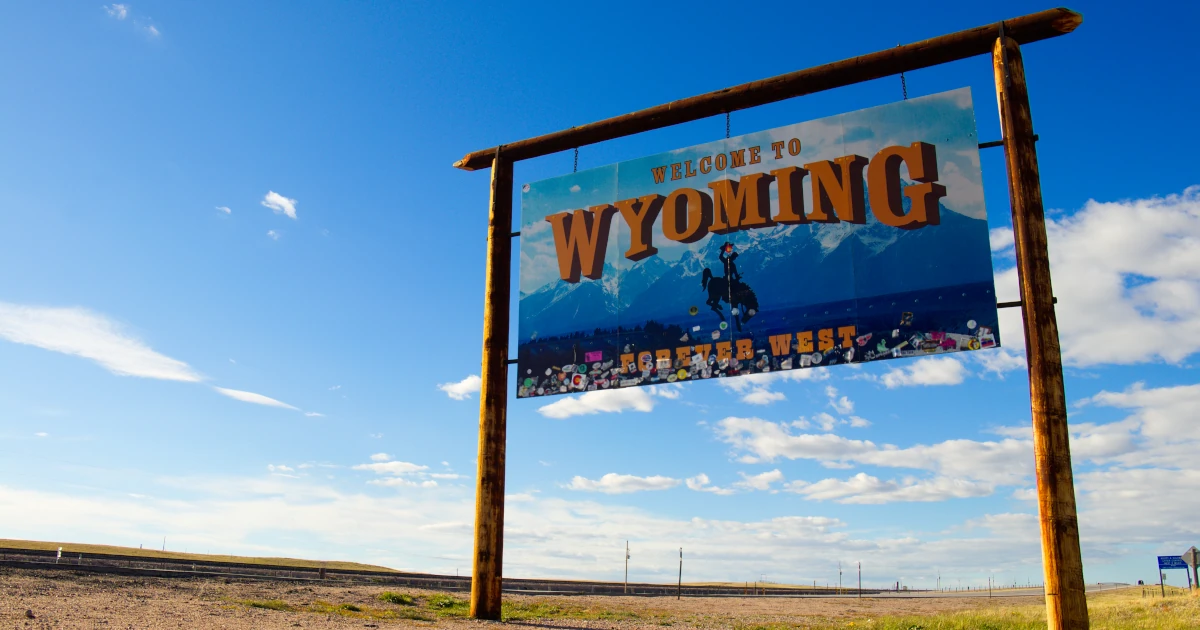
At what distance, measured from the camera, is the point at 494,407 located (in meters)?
14.7

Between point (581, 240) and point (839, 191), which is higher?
point (839, 191)

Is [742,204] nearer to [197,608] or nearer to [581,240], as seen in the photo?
[581,240]

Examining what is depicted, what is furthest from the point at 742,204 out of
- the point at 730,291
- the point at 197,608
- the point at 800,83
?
the point at 197,608

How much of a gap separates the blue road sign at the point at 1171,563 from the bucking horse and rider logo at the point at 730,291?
105ft

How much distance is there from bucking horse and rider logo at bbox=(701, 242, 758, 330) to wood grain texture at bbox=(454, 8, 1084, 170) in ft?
9.05

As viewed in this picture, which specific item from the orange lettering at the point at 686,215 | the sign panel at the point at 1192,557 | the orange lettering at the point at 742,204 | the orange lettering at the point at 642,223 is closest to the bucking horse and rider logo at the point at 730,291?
the orange lettering at the point at 742,204

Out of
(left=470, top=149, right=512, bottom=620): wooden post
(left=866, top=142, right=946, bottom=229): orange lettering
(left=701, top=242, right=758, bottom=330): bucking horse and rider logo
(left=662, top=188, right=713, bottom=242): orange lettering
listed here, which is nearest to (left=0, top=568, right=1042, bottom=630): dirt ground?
(left=470, top=149, right=512, bottom=620): wooden post

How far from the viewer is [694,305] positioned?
14.4m

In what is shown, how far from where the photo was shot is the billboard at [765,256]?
1280cm

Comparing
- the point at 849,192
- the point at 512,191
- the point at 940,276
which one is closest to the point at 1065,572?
the point at 940,276

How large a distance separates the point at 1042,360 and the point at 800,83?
6.24m

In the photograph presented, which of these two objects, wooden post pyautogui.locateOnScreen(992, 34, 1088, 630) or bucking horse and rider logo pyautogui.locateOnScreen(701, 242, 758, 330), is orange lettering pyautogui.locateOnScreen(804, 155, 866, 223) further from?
wooden post pyautogui.locateOnScreen(992, 34, 1088, 630)

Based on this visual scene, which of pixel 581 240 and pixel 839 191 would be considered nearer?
pixel 839 191

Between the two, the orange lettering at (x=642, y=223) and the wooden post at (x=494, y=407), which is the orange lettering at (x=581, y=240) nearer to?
the orange lettering at (x=642, y=223)
